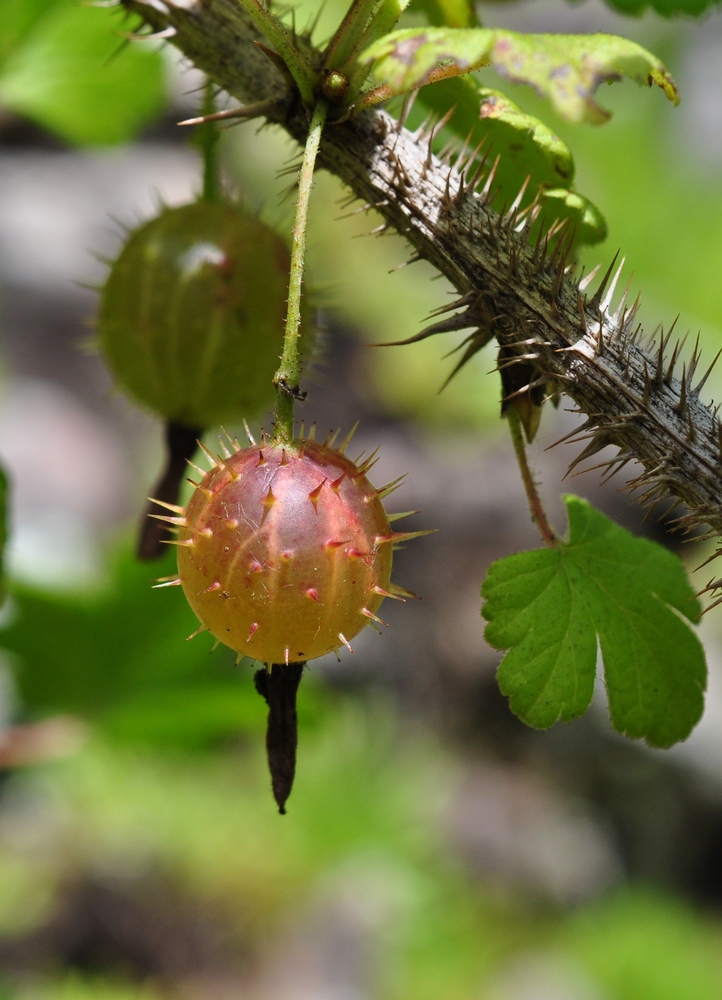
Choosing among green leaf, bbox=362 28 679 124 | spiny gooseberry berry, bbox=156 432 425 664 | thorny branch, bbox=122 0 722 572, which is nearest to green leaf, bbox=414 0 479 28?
thorny branch, bbox=122 0 722 572

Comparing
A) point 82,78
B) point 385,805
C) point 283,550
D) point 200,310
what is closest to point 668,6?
→ point 200,310

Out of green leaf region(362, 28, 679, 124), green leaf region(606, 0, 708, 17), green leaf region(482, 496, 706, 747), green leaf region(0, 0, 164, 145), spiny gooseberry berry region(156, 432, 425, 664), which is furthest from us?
green leaf region(0, 0, 164, 145)

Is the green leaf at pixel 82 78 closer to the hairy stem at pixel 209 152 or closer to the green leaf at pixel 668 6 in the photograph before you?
the hairy stem at pixel 209 152

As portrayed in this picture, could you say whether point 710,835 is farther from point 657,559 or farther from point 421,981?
point 657,559

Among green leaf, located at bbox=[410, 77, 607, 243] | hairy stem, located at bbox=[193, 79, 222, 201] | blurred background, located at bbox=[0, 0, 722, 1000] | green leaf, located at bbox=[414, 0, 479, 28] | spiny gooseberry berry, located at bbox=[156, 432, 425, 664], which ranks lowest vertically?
blurred background, located at bbox=[0, 0, 722, 1000]

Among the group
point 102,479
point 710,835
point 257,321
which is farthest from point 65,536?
point 710,835

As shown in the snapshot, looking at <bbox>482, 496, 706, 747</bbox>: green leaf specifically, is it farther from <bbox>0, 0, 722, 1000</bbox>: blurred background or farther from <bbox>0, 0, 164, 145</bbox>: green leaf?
<bbox>0, 0, 722, 1000</bbox>: blurred background

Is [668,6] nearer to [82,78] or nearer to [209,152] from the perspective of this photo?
[209,152]
